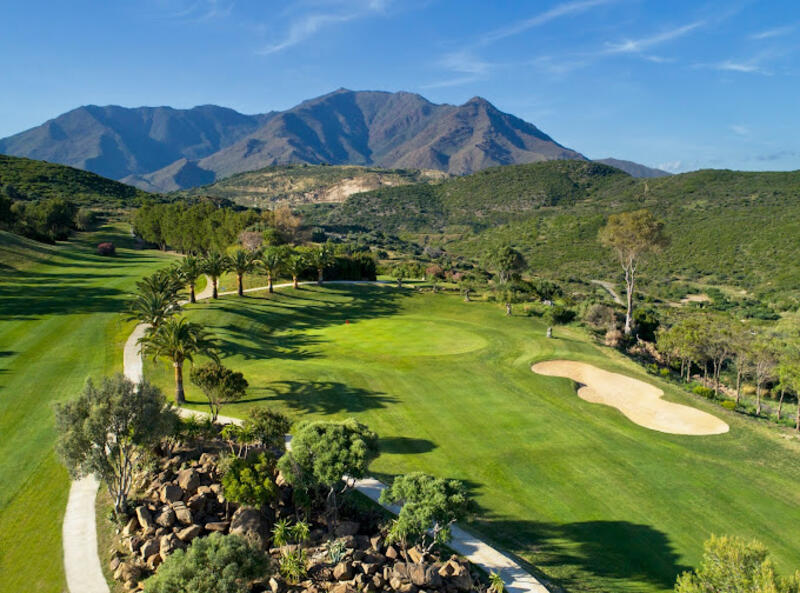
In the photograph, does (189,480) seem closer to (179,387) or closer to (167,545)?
(167,545)

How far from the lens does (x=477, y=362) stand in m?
45.2

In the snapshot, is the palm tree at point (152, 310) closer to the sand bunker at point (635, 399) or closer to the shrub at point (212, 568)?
the shrub at point (212, 568)

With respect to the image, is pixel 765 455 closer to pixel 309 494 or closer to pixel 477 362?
pixel 477 362

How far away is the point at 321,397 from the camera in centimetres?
3484

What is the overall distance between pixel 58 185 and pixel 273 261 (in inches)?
4659

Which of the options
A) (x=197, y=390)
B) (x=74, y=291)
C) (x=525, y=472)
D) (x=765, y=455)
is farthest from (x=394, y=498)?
(x=74, y=291)

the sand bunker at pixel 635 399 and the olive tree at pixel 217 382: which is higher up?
the olive tree at pixel 217 382

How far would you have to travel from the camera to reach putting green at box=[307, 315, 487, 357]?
160ft

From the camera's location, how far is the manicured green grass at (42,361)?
19172 millimetres

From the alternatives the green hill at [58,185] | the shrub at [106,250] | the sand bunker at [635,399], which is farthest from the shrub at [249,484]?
the green hill at [58,185]

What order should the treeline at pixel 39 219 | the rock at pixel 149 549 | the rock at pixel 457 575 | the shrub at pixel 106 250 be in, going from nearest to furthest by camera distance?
1. the rock at pixel 457 575
2. the rock at pixel 149 549
3. the treeline at pixel 39 219
4. the shrub at pixel 106 250

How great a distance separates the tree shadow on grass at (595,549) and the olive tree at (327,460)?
6.48 metres

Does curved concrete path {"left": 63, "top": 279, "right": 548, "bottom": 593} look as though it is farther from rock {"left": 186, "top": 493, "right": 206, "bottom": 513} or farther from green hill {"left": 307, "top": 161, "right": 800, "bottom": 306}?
green hill {"left": 307, "top": 161, "right": 800, "bottom": 306}

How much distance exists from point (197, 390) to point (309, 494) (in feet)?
57.5
